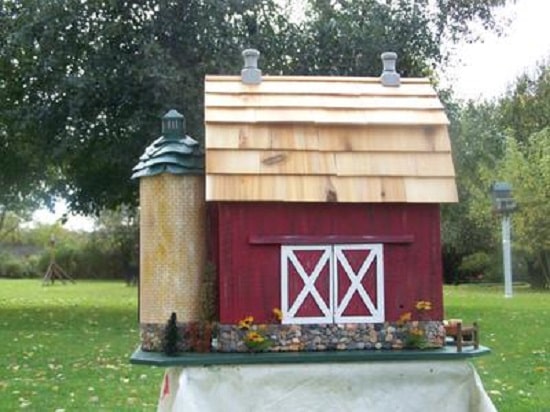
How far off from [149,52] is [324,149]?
872cm

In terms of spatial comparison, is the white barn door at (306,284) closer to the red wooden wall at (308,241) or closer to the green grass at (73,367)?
the red wooden wall at (308,241)

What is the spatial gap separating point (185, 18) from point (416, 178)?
959 centimetres

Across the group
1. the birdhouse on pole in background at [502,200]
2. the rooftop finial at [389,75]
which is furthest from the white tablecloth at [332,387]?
the birdhouse on pole in background at [502,200]

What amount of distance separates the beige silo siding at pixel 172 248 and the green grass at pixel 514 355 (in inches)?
122

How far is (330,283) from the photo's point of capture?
166 inches

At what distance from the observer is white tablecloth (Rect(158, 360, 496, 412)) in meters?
3.98

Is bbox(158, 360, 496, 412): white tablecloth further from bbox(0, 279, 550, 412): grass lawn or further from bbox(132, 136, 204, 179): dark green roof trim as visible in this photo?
bbox(0, 279, 550, 412): grass lawn

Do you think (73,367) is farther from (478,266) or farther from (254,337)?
(478,266)

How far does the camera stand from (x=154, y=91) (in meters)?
12.5

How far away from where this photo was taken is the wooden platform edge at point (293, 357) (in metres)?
3.94

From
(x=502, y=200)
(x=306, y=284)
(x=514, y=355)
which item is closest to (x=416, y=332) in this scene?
(x=306, y=284)

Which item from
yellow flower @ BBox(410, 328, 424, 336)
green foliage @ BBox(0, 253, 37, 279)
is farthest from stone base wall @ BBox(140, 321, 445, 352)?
green foliage @ BBox(0, 253, 37, 279)

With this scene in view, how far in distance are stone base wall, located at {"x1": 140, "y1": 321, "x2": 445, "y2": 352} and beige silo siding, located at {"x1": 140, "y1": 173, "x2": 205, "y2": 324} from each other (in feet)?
0.34

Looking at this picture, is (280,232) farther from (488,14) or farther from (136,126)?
(488,14)
